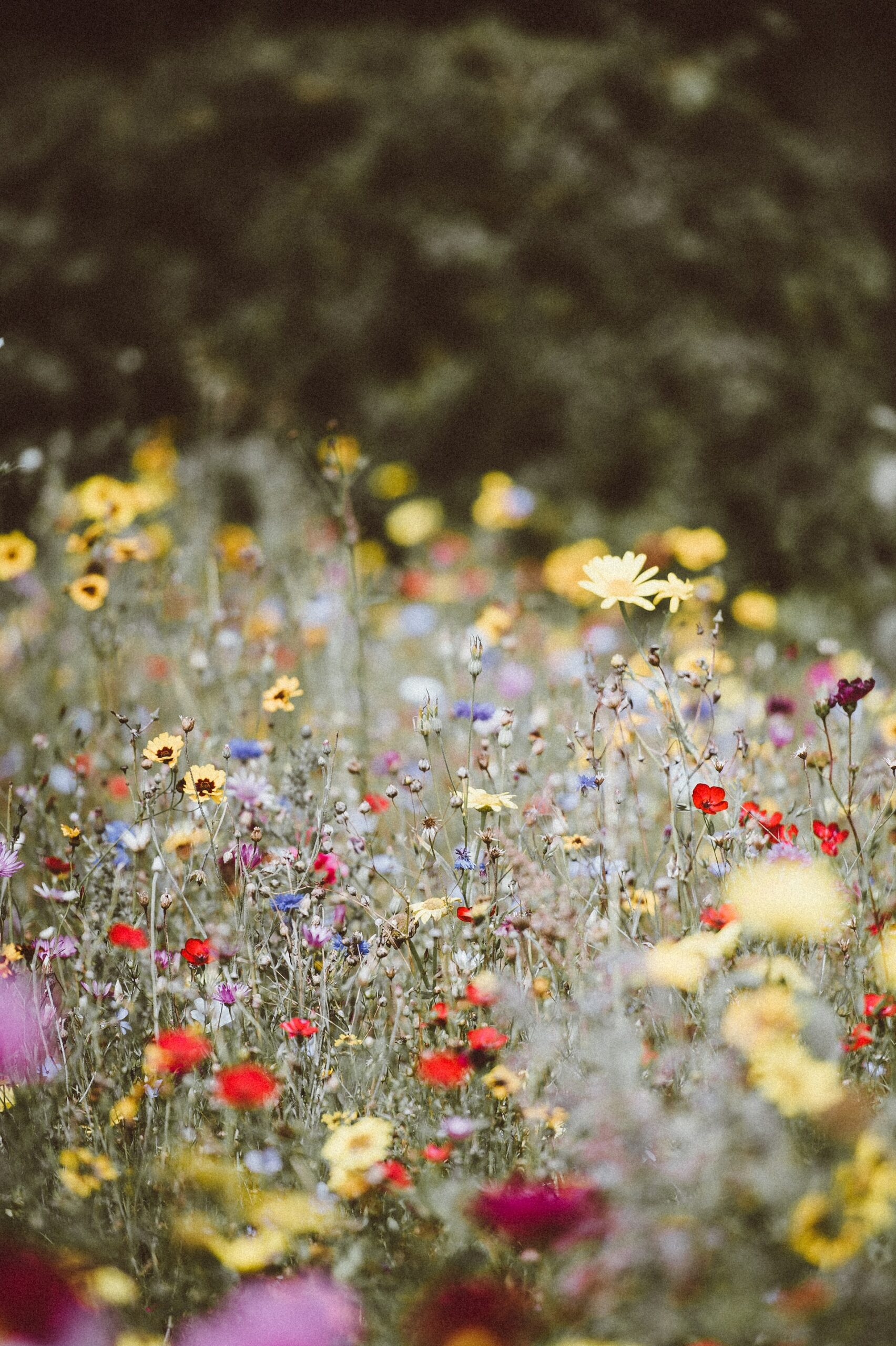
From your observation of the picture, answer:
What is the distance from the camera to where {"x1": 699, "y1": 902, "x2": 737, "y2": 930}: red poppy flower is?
115 centimetres

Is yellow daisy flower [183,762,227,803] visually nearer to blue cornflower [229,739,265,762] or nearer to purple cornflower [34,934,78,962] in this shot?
blue cornflower [229,739,265,762]

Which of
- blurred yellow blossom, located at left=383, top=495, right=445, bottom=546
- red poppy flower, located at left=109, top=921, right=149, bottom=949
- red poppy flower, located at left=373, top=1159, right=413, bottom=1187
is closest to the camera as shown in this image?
red poppy flower, located at left=373, top=1159, right=413, bottom=1187

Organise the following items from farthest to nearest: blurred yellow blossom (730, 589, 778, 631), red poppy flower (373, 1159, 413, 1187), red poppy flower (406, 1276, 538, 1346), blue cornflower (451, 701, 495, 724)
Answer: blurred yellow blossom (730, 589, 778, 631), blue cornflower (451, 701, 495, 724), red poppy flower (373, 1159, 413, 1187), red poppy flower (406, 1276, 538, 1346)

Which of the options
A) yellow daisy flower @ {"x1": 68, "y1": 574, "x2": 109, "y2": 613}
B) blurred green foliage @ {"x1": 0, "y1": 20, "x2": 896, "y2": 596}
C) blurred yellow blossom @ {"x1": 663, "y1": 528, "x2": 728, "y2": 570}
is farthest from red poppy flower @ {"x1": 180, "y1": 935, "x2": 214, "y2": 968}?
blurred green foliage @ {"x1": 0, "y1": 20, "x2": 896, "y2": 596}

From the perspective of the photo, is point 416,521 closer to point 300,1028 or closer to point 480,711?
point 480,711

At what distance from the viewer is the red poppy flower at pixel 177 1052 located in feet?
3.54

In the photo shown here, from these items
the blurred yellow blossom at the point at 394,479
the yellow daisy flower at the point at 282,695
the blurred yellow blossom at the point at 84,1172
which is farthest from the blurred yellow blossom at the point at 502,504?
the blurred yellow blossom at the point at 84,1172

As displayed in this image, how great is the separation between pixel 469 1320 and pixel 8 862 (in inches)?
34.7

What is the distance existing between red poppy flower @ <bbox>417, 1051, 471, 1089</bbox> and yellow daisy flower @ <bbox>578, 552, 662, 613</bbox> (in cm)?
63

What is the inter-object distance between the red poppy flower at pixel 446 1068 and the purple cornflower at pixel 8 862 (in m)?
0.64

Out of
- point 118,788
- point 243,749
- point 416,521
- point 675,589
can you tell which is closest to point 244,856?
point 243,749

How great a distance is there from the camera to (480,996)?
114cm

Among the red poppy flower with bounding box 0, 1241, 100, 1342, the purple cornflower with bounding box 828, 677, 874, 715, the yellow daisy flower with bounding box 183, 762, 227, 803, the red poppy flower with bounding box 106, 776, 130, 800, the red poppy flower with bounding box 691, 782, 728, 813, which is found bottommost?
the red poppy flower with bounding box 106, 776, 130, 800

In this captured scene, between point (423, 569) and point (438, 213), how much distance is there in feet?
4.93
